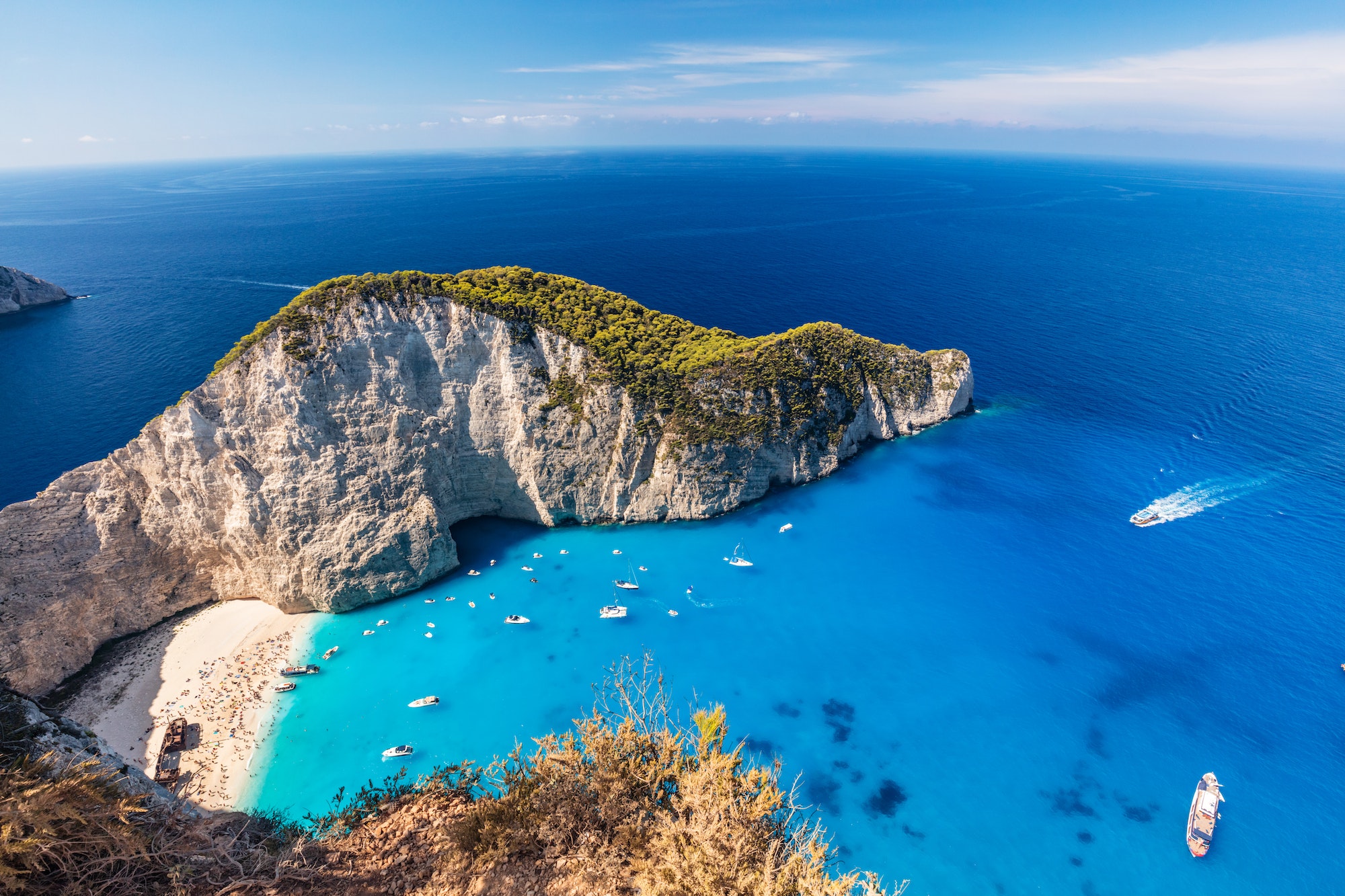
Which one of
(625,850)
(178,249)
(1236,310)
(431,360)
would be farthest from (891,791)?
(178,249)

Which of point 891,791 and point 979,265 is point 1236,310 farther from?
point 891,791

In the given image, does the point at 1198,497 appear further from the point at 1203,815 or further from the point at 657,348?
the point at 657,348

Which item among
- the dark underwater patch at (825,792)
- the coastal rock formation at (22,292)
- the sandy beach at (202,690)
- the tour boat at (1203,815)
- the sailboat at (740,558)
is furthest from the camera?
the coastal rock formation at (22,292)

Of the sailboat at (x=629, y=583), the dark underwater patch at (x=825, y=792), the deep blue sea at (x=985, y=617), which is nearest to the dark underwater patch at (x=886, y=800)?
the deep blue sea at (x=985, y=617)

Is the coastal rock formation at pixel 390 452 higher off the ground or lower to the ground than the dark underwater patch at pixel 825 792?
higher

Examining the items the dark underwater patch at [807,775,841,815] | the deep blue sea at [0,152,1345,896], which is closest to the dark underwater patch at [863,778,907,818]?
the deep blue sea at [0,152,1345,896]

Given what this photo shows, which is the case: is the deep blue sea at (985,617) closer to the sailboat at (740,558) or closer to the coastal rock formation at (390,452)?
the sailboat at (740,558)
